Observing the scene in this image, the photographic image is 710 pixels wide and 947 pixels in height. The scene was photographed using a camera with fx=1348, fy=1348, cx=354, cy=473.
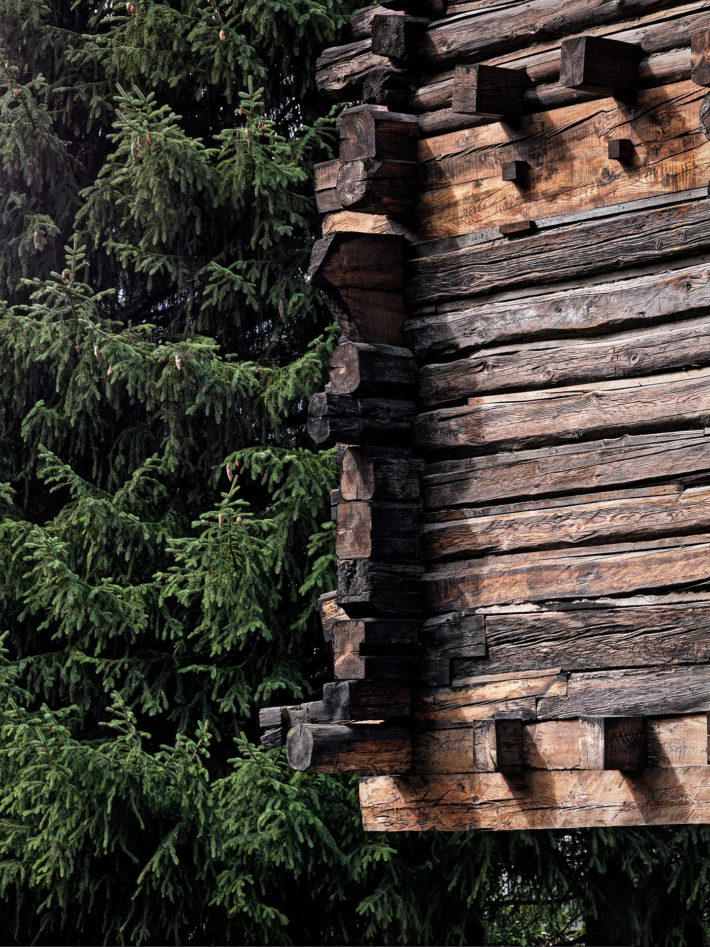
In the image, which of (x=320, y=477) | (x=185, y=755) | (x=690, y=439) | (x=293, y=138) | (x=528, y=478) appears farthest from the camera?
(x=293, y=138)

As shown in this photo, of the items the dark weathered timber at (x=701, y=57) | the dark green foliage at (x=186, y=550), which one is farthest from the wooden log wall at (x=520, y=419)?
the dark green foliage at (x=186, y=550)

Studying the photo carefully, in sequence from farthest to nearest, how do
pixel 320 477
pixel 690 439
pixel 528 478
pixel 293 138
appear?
pixel 293 138
pixel 320 477
pixel 528 478
pixel 690 439

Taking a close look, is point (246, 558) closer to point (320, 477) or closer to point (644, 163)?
point (320, 477)

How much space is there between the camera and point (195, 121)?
9.59 m

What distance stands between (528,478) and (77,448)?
456 centimetres

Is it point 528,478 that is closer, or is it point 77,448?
point 528,478

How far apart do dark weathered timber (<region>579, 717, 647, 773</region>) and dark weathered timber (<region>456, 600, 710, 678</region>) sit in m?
0.25

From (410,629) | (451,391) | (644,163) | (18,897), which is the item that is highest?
(644,163)

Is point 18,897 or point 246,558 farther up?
point 246,558

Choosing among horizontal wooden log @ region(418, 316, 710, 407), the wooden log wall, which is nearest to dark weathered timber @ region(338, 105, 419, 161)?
the wooden log wall

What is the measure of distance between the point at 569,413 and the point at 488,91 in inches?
52.1

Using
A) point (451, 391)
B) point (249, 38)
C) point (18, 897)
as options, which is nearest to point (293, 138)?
point (249, 38)

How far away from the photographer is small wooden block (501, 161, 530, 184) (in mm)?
5414

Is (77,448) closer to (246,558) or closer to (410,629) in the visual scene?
(246,558)
